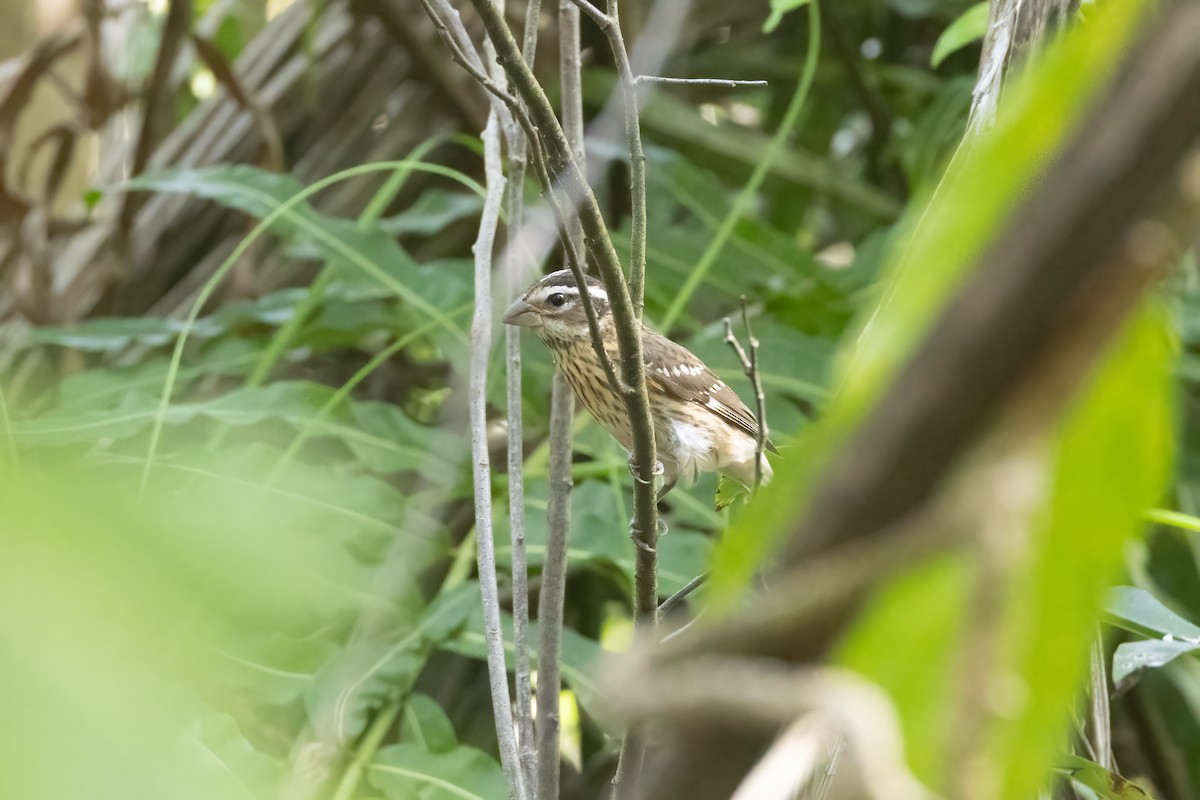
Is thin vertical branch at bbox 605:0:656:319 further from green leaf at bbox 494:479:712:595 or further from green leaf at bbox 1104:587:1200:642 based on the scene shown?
green leaf at bbox 494:479:712:595

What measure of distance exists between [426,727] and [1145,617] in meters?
0.97

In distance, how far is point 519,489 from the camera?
1.18 meters

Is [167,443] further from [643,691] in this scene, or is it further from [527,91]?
[643,691]

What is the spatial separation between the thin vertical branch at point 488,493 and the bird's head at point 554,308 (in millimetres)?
739

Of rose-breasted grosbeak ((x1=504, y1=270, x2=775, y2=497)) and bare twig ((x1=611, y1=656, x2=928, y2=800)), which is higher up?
bare twig ((x1=611, y1=656, x2=928, y2=800))

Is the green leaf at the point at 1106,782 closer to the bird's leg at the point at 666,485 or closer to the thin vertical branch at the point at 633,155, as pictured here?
the thin vertical branch at the point at 633,155

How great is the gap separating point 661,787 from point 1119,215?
161 millimetres

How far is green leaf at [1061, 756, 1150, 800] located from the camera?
111 cm

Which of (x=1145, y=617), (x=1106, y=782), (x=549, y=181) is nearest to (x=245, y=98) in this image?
(x=549, y=181)

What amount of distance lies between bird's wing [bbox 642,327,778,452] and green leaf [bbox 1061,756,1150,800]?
3.39 feet

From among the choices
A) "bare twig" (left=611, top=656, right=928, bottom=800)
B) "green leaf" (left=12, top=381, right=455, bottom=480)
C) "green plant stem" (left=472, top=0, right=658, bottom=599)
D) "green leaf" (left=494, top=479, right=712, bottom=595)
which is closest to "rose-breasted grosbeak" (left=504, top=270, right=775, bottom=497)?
"green leaf" (left=494, top=479, right=712, bottom=595)

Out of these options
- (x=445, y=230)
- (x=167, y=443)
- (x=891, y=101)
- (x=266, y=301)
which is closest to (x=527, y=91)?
(x=167, y=443)

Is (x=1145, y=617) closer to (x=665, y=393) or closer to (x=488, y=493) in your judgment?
(x=488, y=493)

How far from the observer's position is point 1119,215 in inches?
9.8
